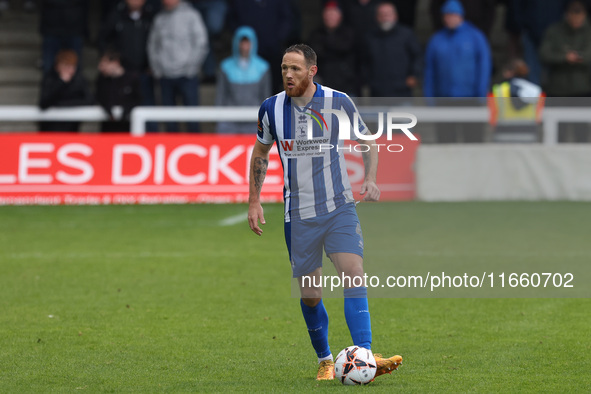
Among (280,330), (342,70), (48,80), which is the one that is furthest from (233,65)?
(280,330)

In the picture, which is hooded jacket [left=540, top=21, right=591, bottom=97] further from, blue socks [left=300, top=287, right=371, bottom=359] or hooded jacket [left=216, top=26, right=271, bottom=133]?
blue socks [left=300, top=287, right=371, bottom=359]

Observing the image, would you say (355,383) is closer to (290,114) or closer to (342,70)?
(290,114)

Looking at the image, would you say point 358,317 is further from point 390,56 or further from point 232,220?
A: point 390,56

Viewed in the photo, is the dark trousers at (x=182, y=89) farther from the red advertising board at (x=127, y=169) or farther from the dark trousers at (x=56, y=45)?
the red advertising board at (x=127, y=169)

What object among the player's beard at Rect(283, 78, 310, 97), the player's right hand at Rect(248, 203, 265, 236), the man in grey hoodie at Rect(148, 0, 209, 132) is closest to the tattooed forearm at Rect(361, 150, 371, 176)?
the player's beard at Rect(283, 78, 310, 97)

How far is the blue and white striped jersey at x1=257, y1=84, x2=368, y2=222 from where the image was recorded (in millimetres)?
6246

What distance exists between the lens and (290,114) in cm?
627

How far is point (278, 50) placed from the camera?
1770 cm

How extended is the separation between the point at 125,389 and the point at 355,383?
124 centimetres

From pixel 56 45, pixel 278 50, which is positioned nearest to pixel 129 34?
pixel 56 45

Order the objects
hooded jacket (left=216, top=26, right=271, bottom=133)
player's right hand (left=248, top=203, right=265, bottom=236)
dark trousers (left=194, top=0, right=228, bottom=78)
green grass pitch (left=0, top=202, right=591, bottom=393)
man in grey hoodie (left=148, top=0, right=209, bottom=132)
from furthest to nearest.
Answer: dark trousers (left=194, top=0, right=228, bottom=78)
man in grey hoodie (left=148, top=0, right=209, bottom=132)
hooded jacket (left=216, top=26, right=271, bottom=133)
green grass pitch (left=0, top=202, right=591, bottom=393)
player's right hand (left=248, top=203, right=265, bottom=236)

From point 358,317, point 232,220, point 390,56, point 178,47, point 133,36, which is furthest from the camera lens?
point 133,36

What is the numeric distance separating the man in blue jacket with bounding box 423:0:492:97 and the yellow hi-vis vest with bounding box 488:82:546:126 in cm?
56

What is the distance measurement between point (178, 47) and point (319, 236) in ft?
36.2
